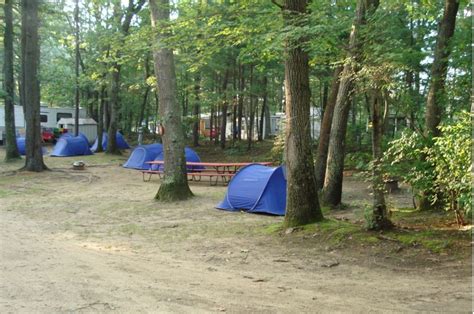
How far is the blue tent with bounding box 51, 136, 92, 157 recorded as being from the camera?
2531 centimetres

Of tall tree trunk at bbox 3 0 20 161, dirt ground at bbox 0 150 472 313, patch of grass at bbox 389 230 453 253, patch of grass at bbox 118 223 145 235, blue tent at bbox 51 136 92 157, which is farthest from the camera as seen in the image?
blue tent at bbox 51 136 92 157

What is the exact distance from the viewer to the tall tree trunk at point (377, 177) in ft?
21.9

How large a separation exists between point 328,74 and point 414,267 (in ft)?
47.3

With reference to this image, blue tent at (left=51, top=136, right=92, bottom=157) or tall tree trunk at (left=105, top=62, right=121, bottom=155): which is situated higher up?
tall tree trunk at (left=105, top=62, right=121, bottom=155)

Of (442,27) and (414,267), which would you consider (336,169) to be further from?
(414,267)

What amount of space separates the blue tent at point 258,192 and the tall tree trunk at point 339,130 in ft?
3.32

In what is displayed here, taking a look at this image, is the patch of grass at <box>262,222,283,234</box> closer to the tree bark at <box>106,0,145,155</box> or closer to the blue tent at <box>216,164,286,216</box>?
the blue tent at <box>216,164,286,216</box>

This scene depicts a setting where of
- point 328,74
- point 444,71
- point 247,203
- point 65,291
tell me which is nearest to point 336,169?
point 247,203

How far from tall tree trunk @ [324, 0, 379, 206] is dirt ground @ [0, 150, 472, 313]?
58.5 inches

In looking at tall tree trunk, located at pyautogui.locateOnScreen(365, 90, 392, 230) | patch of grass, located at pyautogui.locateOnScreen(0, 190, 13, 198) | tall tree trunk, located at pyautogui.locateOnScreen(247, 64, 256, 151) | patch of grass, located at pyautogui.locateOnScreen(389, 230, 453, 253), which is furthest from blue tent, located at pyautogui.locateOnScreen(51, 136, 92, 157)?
patch of grass, located at pyautogui.locateOnScreen(389, 230, 453, 253)

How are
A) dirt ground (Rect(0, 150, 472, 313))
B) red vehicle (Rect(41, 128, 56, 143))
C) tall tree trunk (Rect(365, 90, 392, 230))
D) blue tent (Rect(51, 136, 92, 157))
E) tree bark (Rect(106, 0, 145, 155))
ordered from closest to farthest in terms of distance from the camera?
1. dirt ground (Rect(0, 150, 472, 313))
2. tall tree trunk (Rect(365, 90, 392, 230))
3. tree bark (Rect(106, 0, 145, 155))
4. blue tent (Rect(51, 136, 92, 157))
5. red vehicle (Rect(41, 128, 56, 143))

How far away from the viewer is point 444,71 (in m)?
7.98

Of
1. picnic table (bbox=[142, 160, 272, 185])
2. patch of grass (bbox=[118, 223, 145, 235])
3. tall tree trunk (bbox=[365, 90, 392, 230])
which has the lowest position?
patch of grass (bbox=[118, 223, 145, 235])

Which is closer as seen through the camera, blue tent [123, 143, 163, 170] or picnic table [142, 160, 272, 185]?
picnic table [142, 160, 272, 185]
